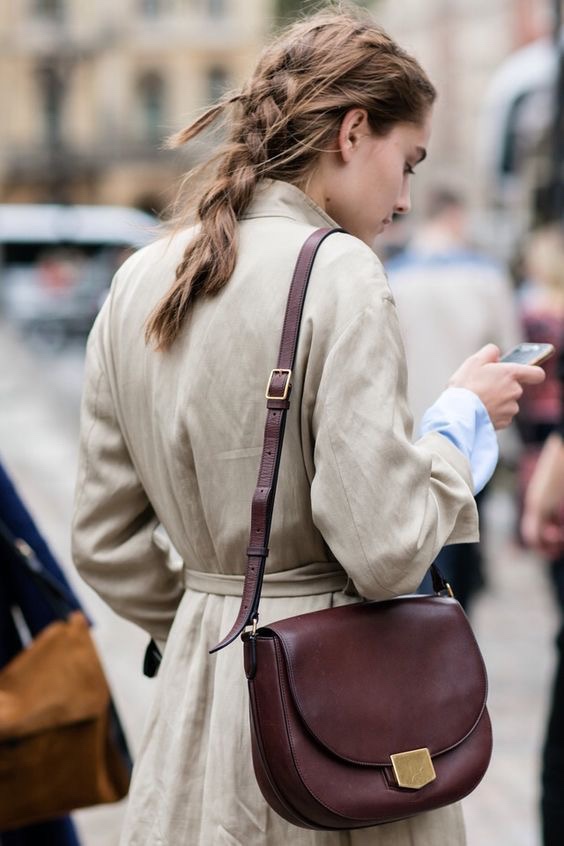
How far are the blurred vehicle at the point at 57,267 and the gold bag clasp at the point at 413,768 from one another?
20181mm

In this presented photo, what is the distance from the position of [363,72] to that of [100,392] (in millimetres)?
697

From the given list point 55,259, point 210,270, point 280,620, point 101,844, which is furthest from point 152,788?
point 55,259

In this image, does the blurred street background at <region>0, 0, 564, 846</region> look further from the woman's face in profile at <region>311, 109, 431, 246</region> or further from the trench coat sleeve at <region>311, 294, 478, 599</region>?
the trench coat sleeve at <region>311, 294, 478, 599</region>

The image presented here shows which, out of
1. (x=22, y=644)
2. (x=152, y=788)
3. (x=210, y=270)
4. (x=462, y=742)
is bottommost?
(x=22, y=644)

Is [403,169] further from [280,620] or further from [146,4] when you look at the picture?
[146,4]

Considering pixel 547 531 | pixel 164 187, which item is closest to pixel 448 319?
pixel 164 187

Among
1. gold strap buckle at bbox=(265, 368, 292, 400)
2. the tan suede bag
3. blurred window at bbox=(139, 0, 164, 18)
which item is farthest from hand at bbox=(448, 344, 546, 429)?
blurred window at bbox=(139, 0, 164, 18)

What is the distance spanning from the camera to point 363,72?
1979mm

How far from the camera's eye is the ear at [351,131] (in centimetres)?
197

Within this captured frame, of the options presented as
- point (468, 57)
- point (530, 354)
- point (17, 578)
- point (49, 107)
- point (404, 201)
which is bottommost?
point (49, 107)

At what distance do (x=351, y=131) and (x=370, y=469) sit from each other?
55 centimetres

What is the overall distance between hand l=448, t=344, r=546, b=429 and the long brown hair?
0.41 meters

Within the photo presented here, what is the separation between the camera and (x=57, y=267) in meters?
28.1

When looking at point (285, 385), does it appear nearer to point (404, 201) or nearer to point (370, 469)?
point (370, 469)
